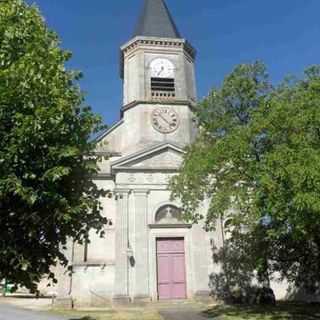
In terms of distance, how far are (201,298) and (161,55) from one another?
14.6 metres

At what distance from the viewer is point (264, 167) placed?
43.2 feet

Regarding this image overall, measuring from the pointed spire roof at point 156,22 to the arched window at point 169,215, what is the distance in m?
11.4

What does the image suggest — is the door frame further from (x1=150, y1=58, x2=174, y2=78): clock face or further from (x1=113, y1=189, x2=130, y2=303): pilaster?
(x1=150, y1=58, x2=174, y2=78): clock face

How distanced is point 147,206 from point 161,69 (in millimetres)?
8951

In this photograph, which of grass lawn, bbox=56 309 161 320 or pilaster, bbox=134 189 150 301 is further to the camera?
pilaster, bbox=134 189 150 301

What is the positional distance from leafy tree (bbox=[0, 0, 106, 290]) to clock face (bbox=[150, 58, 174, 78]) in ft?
60.4

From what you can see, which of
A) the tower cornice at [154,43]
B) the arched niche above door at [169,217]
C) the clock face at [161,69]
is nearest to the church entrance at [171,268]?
the arched niche above door at [169,217]

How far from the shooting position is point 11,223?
800cm

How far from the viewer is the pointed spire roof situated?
28609 mm

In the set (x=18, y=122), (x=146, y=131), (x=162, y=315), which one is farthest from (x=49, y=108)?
(x=146, y=131)

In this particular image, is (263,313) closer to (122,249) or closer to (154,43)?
(122,249)

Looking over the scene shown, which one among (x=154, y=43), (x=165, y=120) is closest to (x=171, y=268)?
(x=165, y=120)

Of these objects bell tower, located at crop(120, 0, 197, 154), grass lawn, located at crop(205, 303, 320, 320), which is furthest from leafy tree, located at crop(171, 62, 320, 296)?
bell tower, located at crop(120, 0, 197, 154)

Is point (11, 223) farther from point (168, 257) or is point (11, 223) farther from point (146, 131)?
point (146, 131)
